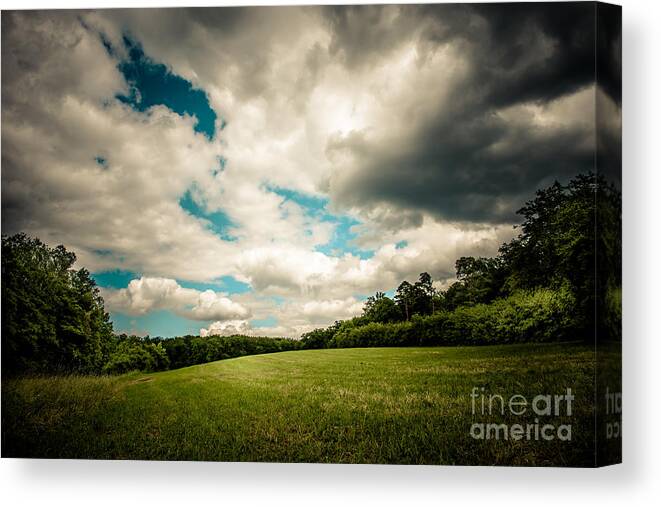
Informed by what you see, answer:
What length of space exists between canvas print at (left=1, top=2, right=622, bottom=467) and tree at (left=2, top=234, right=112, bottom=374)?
31 mm

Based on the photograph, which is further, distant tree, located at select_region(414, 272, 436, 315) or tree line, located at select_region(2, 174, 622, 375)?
distant tree, located at select_region(414, 272, 436, 315)

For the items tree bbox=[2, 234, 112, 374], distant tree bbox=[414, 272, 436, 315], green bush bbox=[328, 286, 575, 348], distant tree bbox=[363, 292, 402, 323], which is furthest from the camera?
tree bbox=[2, 234, 112, 374]

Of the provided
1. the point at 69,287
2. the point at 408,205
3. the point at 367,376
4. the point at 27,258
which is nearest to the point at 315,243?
the point at 408,205

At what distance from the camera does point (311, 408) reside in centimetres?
785

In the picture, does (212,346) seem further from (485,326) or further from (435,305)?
(485,326)

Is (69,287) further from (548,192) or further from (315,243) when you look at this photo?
(548,192)

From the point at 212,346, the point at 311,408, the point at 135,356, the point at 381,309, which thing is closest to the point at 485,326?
the point at 381,309

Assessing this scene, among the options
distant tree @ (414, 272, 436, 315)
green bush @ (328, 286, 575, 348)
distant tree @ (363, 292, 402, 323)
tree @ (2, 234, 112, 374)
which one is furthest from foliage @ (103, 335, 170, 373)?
distant tree @ (414, 272, 436, 315)

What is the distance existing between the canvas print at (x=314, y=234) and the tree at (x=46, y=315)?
0.03 m

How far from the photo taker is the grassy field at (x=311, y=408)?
736 cm

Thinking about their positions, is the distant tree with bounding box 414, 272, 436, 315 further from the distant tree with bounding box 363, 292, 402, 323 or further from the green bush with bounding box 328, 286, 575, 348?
the distant tree with bounding box 363, 292, 402, 323

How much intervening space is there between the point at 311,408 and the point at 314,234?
2377 mm

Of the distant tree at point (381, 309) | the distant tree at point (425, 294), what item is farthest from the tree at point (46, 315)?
the distant tree at point (425, 294)

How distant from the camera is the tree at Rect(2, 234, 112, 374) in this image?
837 centimetres
